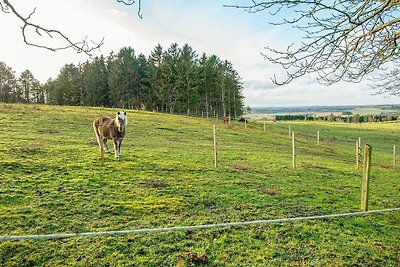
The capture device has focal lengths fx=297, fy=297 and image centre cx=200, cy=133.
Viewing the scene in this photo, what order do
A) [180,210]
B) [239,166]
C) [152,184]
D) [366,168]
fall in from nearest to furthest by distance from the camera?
[366,168] → [180,210] → [152,184] → [239,166]

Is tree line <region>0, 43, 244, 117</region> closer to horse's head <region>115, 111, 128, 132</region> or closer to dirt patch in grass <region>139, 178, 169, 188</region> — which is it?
horse's head <region>115, 111, 128, 132</region>

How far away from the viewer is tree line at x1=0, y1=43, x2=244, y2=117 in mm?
51375

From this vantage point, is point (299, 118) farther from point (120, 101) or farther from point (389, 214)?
point (389, 214)

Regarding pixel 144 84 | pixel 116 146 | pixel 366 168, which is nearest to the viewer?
pixel 366 168

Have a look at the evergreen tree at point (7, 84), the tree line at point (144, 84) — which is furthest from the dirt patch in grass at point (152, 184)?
the evergreen tree at point (7, 84)

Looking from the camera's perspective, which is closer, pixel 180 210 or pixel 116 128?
pixel 180 210

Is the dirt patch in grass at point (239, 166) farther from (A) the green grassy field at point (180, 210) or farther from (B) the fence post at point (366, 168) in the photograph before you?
(B) the fence post at point (366, 168)

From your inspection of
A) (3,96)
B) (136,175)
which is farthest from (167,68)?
(136,175)

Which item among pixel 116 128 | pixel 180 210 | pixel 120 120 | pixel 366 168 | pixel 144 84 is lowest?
pixel 180 210

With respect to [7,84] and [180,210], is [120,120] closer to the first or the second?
[180,210]

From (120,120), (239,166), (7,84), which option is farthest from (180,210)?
(7,84)

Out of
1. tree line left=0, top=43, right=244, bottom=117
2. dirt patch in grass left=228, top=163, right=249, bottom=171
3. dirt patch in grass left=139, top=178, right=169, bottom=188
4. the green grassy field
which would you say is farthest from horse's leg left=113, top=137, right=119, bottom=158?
tree line left=0, top=43, right=244, bottom=117

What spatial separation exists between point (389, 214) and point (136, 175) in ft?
22.7

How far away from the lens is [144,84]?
5612 centimetres
